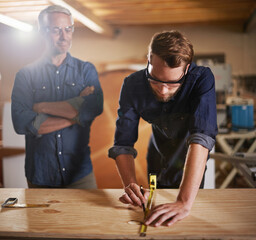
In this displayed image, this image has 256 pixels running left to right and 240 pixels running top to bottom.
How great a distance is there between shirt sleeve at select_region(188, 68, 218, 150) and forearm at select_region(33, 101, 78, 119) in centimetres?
79

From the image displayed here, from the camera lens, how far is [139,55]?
8.10 m

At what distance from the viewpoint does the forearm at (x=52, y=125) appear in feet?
6.32

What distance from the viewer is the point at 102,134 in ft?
11.4

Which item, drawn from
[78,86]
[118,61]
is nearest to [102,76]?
[78,86]

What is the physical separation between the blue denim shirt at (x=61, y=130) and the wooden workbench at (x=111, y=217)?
1.66 ft

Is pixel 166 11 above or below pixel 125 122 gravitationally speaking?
above

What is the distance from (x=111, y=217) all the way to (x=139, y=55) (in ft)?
23.7

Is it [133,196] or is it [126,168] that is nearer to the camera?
[133,196]

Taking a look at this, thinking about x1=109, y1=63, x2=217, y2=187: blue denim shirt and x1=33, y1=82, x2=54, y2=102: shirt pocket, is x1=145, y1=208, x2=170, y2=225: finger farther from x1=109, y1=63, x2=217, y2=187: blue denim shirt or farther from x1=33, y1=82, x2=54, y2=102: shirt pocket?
x1=33, y1=82, x2=54, y2=102: shirt pocket

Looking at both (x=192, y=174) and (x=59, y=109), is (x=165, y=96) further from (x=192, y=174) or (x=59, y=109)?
(x=59, y=109)

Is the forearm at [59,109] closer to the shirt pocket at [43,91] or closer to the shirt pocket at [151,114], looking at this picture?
the shirt pocket at [43,91]

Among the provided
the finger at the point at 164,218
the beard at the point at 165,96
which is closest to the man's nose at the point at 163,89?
the beard at the point at 165,96

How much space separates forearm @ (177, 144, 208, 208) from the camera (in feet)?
4.01

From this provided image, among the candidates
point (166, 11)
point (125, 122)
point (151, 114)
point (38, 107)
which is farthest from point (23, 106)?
point (166, 11)
